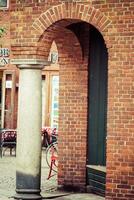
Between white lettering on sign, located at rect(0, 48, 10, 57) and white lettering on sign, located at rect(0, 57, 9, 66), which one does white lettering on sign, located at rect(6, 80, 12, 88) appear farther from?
white lettering on sign, located at rect(0, 48, 10, 57)

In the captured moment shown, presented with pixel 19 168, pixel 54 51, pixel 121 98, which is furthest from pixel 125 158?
pixel 54 51

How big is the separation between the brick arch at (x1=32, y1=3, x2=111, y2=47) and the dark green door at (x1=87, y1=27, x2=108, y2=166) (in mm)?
1649

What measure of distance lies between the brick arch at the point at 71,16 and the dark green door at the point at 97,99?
1.65m

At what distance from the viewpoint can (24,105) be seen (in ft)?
40.2

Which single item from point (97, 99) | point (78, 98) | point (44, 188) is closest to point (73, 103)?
point (78, 98)

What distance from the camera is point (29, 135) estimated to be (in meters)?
12.2

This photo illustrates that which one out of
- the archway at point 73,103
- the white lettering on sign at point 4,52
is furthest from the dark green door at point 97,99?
the white lettering on sign at point 4,52

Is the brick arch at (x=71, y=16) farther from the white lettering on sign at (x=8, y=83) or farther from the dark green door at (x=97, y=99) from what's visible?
the white lettering on sign at (x=8, y=83)

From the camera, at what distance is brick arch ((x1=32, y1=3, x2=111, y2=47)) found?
11.8 metres

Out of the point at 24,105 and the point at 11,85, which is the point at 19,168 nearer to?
the point at 24,105

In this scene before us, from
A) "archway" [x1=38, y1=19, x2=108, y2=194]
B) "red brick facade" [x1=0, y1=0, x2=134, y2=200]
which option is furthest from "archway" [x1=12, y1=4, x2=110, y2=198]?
"red brick facade" [x1=0, y1=0, x2=134, y2=200]

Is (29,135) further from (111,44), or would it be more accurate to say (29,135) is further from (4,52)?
(4,52)

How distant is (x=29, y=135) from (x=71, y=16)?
7.21 ft

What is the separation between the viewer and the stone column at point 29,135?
12.2 metres
